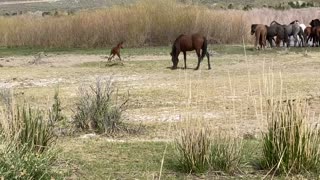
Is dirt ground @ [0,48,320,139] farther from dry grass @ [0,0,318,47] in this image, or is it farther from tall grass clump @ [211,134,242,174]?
dry grass @ [0,0,318,47]

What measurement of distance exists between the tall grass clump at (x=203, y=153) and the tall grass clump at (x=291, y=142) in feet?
1.27

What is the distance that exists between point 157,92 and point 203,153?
8930 mm

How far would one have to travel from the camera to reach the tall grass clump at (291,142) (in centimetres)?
649

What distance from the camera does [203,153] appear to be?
663cm

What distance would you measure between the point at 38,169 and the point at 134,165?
5.53 feet

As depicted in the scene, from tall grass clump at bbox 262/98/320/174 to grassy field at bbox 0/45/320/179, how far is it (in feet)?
0.89

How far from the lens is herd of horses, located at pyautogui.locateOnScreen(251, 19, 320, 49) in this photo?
3011 centimetres

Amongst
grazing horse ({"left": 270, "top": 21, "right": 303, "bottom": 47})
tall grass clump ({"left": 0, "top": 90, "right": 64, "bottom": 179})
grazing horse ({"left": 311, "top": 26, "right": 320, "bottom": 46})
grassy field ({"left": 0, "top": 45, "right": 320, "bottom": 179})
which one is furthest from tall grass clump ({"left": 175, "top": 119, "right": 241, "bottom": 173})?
grazing horse ({"left": 311, "top": 26, "right": 320, "bottom": 46})

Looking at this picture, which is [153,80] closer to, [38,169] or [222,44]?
[38,169]

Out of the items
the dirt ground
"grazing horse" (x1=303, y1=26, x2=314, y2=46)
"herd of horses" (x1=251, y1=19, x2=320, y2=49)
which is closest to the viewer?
the dirt ground

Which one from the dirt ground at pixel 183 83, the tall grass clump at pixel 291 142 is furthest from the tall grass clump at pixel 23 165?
the tall grass clump at pixel 291 142

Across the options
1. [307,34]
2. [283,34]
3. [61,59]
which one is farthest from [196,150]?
[307,34]

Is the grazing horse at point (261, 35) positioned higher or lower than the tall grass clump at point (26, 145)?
lower

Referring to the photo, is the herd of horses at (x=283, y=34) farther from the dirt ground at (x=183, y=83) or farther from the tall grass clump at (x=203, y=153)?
the tall grass clump at (x=203, y=153)
